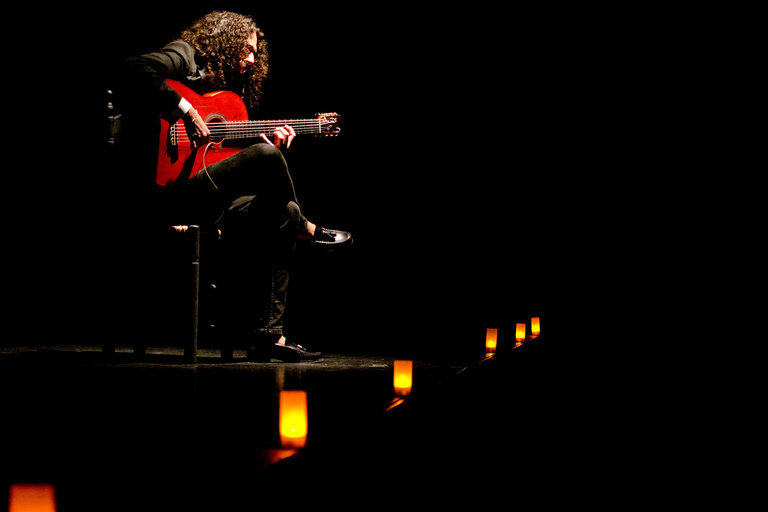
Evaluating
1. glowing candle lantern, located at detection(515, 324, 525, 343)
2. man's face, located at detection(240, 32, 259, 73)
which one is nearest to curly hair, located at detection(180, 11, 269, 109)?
man's face, located at detection(240, 32, 259, 73)

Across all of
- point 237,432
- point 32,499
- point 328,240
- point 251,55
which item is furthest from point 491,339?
point 32,499

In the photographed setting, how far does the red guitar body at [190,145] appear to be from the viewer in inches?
85.6

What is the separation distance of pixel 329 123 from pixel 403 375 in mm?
1380

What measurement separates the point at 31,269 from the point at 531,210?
273 centimetres

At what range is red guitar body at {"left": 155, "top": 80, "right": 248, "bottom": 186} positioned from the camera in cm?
217

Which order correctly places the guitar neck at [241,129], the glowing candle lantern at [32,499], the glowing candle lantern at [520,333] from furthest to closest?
the glowing candle lantern at [520,333], the guitar neck at [241,129], the glowing candle lantern at [32,499]

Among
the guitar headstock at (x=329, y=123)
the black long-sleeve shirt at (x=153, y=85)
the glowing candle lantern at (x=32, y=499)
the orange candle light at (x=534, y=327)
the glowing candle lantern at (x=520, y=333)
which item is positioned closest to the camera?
the glowing candle lantern at (x=32, y=499)

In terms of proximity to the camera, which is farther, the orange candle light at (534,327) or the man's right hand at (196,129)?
the orange candle light at (534,327)

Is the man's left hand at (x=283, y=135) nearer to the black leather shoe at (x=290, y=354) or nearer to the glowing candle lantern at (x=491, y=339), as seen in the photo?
the black leather shoe at (x=290, y=354)

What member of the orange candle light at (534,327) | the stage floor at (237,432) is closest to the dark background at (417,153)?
the orange candle light at (534,327)

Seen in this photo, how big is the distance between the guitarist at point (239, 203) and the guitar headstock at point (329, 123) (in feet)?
1.20

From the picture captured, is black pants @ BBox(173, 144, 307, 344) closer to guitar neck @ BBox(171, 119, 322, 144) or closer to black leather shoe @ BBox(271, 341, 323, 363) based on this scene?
black leather shoe @ BBox(271, 341, 323, 363)

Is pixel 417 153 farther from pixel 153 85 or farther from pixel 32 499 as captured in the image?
pixel 32 499

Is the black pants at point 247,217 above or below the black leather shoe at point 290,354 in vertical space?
above
